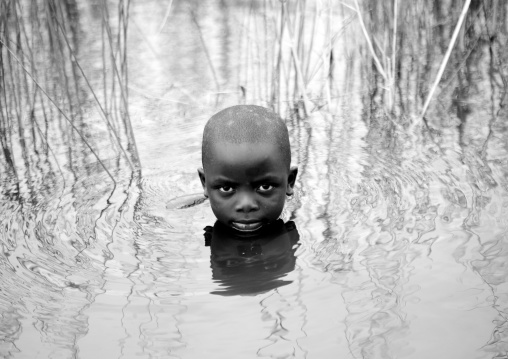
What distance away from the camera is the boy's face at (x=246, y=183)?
10.5 ft

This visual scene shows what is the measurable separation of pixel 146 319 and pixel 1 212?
125 cm

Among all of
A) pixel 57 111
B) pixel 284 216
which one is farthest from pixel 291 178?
pixel 57 111

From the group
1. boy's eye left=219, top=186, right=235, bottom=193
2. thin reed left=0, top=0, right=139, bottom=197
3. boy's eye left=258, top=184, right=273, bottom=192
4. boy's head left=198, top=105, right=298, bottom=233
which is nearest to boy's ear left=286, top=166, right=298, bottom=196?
boy's head left=198, top=105, right=298, bottom=233

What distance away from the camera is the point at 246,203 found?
323cm

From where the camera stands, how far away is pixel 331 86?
5.28m

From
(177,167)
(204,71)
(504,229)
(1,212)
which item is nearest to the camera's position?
(504,229)

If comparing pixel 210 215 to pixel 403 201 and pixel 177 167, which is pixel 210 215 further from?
pixel 403 201

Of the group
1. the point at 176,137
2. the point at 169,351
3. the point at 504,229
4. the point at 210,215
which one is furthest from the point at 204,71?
the point at 169,351

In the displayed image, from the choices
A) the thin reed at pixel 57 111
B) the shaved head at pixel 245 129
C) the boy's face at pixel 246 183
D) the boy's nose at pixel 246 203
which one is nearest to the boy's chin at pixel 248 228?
the boy's face at pixel 246 183

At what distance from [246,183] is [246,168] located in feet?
0.26

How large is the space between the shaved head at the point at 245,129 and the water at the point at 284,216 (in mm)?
383

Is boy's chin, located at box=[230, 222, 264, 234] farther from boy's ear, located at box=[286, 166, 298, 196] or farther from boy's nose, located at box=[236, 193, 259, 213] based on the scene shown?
boy's ear, located at box=[286, 166, 298, 196]

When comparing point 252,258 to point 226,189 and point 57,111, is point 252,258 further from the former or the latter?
point 57,111

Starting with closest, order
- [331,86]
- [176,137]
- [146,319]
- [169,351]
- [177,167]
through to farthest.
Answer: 1. [169,351]
2. [146,319]
3. [177,167]
4. [176,137]
5. [331,86]
